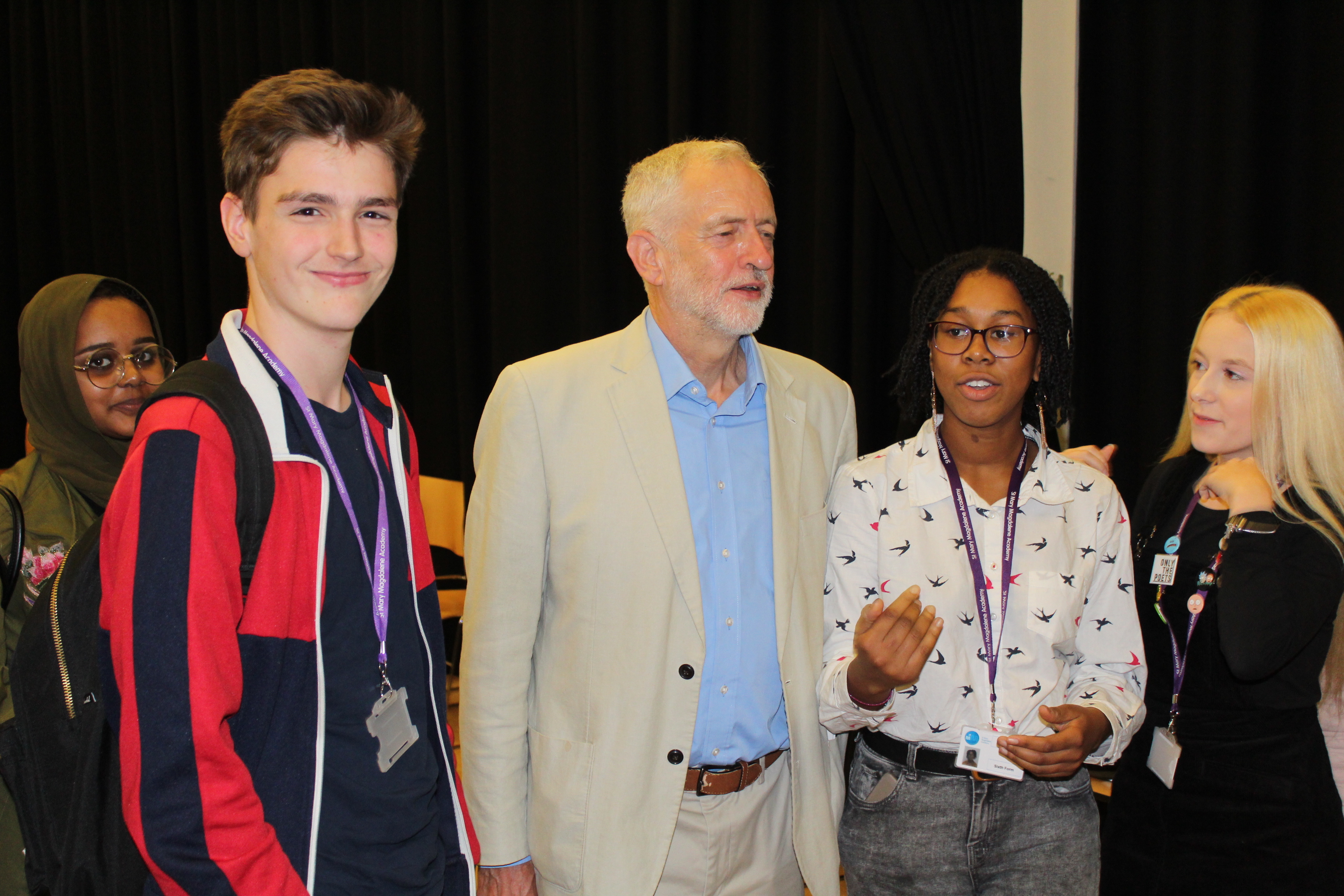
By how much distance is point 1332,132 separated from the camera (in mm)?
2941

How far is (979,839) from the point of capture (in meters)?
1.74

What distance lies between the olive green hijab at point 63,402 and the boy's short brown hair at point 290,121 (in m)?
0.97

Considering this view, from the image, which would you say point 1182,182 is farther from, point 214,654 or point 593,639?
point 214,654

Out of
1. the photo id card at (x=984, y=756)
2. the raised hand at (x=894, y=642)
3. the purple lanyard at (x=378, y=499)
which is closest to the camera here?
the purple lanyard at (x=378, y=499)

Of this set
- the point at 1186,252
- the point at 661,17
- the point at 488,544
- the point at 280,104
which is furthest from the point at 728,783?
the point at 661,17

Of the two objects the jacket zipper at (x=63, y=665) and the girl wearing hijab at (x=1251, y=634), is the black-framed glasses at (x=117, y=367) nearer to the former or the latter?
the jacket zipper at (x=63, y=665)

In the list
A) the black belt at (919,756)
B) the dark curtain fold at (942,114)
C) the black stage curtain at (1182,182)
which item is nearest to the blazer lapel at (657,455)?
the black belt at (919,756)

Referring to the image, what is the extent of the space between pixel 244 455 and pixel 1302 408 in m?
2.08

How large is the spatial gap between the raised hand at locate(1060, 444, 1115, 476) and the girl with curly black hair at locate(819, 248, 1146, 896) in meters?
0.19

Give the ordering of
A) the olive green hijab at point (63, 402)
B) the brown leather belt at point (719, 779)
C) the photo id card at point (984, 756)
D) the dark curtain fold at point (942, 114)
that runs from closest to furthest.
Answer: the photo id card at point (984, 756)
the brown leather belt at point (719, 779)
the olive green hijab at point (63, 402)
the dark curtain fold at point (942, 114)

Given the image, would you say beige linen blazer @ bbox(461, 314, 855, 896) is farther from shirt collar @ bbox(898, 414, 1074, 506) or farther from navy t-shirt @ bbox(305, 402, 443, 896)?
navy t-shirt @ bbox(305, 402, 443, 896)

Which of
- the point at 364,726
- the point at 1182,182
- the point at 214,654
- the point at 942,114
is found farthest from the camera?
the point at 942,114

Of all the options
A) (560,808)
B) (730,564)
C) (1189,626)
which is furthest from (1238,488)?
(560,808)

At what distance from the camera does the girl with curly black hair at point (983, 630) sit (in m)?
1.73
